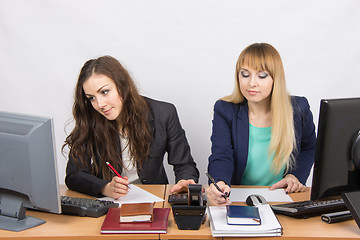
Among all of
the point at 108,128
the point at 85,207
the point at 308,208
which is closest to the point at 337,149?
the point at 308,208

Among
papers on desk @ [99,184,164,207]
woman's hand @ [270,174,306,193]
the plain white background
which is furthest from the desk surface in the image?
the plain white background

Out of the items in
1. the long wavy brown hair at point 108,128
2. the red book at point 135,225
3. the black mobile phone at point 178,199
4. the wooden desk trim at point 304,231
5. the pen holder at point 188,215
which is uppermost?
the long wavy brown hair at point 108,128

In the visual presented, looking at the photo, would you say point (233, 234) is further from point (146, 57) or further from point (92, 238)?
point (146, 57)

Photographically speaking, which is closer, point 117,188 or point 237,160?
point 117,188

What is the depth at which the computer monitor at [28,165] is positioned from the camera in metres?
1.65

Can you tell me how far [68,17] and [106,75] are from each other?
1334 mm

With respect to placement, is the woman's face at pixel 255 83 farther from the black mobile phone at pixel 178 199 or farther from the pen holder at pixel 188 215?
the pen holder at pixel 188 215

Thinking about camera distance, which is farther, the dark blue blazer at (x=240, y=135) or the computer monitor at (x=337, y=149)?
the dark blue blazer at (x=240, y=135)

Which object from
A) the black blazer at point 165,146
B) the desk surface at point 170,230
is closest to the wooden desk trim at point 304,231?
the desk surface at point 170,230

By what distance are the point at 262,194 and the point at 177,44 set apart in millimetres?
1702

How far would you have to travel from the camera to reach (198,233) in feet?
5.56

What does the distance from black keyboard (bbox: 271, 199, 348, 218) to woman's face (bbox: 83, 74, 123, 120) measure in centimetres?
99

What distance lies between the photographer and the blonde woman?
2.31m

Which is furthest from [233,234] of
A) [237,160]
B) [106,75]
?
[106,75]
